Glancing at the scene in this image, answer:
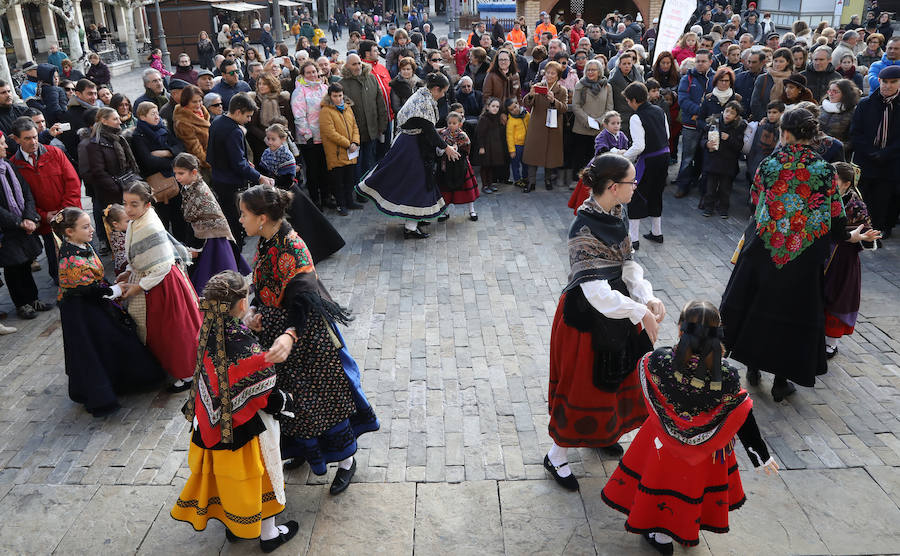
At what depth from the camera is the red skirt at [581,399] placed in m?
3.68

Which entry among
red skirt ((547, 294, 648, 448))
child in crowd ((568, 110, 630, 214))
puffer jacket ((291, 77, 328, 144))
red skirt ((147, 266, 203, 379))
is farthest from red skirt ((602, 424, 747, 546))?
puffer jacket ((291, 77, 328, 144))

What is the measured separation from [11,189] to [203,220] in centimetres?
195

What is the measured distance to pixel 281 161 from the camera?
720cm

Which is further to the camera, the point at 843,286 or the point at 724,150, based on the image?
the point at 724,150

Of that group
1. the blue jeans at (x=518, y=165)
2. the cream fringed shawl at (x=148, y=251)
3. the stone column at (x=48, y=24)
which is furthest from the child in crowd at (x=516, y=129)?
the stone column at (x=48, y=24)

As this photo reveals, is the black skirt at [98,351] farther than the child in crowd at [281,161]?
No

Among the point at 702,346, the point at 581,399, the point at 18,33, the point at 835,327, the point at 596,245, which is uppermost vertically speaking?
the point at 18,33

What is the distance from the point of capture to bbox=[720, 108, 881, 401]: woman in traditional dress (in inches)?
168

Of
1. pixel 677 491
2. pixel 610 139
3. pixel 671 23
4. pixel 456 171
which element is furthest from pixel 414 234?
pixel 671 23

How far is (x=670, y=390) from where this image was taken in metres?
3.04

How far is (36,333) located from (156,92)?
3.97 m

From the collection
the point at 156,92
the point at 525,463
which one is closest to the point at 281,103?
the point at 156,92

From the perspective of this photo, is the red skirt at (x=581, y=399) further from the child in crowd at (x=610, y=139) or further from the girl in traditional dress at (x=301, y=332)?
the child in crowd at (x=610, y=139)

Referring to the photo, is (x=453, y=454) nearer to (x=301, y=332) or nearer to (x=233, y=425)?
(x=301, y=332)
